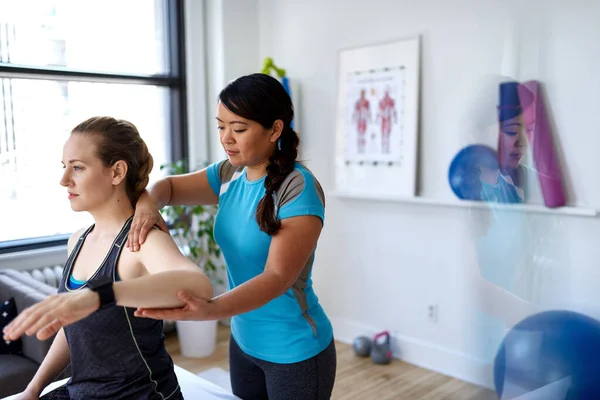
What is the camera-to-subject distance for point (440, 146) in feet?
9.91

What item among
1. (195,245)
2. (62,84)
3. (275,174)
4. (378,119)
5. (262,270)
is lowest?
(195,245)

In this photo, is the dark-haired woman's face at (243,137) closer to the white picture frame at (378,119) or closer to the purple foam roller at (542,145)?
the purple foam roller at (542,145)

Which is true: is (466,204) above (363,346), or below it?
above

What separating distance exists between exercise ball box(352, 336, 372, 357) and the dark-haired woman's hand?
2295mm

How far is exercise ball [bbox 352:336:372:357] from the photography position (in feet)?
10.9

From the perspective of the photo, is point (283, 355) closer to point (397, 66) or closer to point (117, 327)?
point (117, 327)

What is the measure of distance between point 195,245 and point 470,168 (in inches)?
69.8

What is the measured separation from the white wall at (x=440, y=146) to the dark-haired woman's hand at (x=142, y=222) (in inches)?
64.0

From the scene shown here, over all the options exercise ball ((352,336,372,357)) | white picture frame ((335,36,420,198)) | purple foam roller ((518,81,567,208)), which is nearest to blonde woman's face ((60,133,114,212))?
purple foam roller ((518,81,567,208))

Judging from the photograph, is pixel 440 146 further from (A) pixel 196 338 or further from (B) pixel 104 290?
(B) pixel 104 290

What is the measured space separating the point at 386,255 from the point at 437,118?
34.3 inches

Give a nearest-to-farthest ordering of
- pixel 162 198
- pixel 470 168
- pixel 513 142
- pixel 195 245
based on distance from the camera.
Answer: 1. pixel 162 198
2. pixel 513 142
3. pixel 470 168
4. pixel 195 245

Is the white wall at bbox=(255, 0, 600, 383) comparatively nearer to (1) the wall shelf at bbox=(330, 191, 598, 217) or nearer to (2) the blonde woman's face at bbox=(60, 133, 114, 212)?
(1) the wall shelf at bbox=(330, 191, 598, 217)

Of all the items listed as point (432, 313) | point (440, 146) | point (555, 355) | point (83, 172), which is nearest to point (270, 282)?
point (83, 172)
